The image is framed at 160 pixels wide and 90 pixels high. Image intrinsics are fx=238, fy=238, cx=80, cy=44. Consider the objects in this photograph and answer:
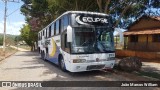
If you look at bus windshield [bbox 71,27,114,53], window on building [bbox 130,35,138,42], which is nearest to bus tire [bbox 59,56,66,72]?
bus windshield [bbox 71,27,114,53]

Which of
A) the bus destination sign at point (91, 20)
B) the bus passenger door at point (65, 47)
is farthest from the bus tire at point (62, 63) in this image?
the bus destination sign at point (91, 20)

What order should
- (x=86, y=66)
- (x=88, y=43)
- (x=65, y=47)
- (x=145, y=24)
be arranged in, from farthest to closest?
(x=145, y=24) → (x=65, y=47) → (x=88, y=43) → (x=86, y=66)

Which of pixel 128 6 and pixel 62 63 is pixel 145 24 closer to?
pixel 128 6

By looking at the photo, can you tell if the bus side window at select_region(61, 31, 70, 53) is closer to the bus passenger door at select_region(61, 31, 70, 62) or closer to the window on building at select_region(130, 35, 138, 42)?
the bus passenger door at select_region(61, 31, 70, 62)

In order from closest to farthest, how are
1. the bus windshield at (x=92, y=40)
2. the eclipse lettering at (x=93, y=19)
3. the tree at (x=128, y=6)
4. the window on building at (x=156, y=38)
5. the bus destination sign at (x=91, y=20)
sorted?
the bus windshield at (x=92, y=40) → the bus destination sign at (x=91, y=20) → the eclipse lettering at (x=93, y=19) → the tree at (x=128, y=6) → the window on building at (x=156, y=38)

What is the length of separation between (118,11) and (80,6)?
361cm

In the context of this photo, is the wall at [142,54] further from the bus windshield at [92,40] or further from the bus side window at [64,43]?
the bus side window at [64,43]

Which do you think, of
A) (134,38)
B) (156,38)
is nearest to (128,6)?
(156,38)

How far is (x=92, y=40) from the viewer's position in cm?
1216

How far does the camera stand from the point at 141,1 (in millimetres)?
18031

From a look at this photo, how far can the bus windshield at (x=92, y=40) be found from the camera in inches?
468

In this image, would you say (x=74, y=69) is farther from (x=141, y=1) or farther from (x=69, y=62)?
(x=141, y=1)

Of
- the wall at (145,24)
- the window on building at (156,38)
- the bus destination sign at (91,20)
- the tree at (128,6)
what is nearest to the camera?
the bus destination sign at (91,20)

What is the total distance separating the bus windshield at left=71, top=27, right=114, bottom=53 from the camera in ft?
39.0
